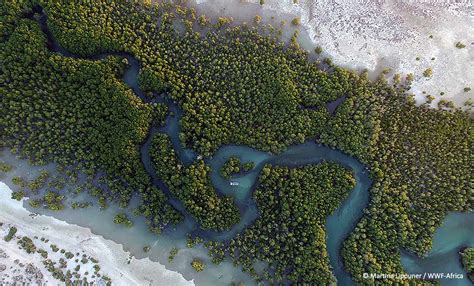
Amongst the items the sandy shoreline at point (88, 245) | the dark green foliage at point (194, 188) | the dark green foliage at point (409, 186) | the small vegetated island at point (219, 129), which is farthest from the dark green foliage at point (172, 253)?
the dark green foliage at point (409, 186)

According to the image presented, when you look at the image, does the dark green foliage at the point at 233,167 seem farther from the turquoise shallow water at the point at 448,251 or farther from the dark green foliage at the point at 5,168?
the dark green foliage at the point at 5,168

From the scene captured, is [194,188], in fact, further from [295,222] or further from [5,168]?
[5,168]

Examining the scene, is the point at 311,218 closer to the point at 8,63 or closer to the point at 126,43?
the point at 126,43

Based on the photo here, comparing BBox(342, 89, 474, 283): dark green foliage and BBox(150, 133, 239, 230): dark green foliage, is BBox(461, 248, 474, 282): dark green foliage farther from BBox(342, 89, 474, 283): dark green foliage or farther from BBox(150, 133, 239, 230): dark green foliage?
BBox(150, 133, 239, 230): dark green foliage

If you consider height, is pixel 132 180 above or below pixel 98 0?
below

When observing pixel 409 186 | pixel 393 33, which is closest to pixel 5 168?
pixel 409 186

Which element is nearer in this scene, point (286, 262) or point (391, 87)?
point (286, 262)

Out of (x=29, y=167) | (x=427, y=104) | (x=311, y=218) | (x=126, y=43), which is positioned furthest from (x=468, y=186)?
(x=29, y=167)
